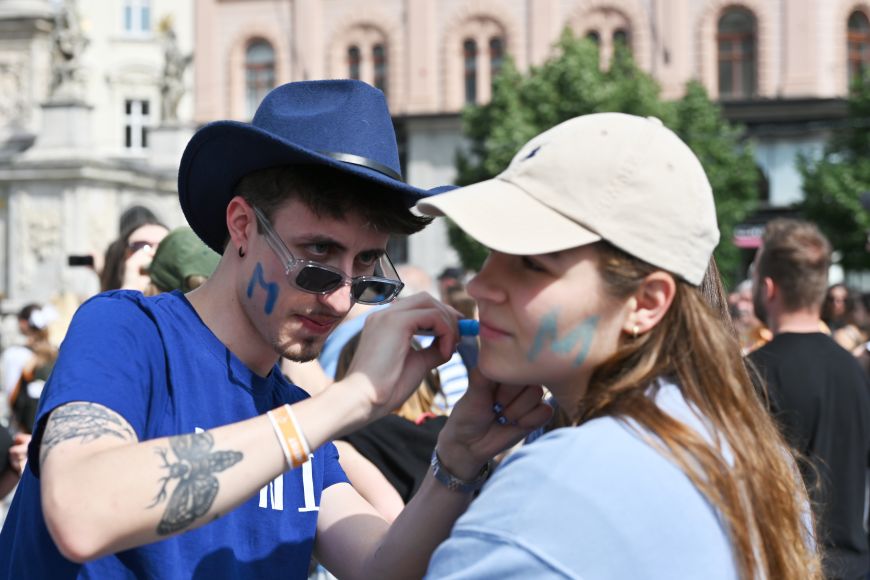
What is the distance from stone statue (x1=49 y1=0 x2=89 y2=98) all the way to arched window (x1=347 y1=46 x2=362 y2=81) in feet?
47.7

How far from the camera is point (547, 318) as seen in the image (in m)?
2.06

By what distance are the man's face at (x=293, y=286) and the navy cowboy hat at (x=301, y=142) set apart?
0.12 meters

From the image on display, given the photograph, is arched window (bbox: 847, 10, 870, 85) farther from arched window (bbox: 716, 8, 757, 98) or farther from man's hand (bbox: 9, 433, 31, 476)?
man's hand (bbox: 9, 433, 31, 476)

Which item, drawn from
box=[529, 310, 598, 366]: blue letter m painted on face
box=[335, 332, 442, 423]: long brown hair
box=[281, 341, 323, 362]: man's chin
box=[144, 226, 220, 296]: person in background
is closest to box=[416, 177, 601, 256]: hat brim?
box=[529, 310, 598, 366]: blue letter m painted on face

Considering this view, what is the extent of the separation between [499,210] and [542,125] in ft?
111

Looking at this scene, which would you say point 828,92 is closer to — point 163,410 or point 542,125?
point 542,125

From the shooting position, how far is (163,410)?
2463 millimetres

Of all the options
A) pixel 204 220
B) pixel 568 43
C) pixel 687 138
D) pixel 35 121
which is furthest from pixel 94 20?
pixel 204 220

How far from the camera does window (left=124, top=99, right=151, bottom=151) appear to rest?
48812mm

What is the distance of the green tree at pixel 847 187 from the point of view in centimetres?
3256

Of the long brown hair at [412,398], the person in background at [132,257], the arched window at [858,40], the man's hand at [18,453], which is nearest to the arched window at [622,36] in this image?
the arched window at [858,40]

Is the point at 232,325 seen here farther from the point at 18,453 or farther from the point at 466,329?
the point at 18,453

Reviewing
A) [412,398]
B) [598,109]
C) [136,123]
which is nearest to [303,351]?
[412,398]

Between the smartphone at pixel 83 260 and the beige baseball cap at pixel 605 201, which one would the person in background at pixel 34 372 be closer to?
Result: the smartphone at pixel 83 260
